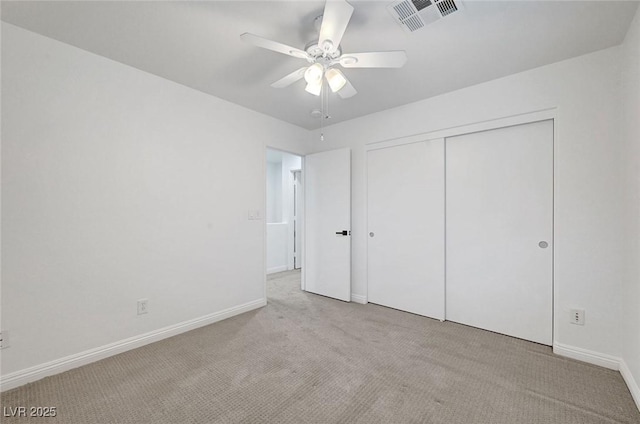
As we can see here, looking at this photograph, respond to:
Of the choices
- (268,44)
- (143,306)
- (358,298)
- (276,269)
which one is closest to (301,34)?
(268,44)

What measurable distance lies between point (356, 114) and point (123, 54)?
7.92 feet

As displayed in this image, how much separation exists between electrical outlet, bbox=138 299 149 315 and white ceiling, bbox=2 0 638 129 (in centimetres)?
204

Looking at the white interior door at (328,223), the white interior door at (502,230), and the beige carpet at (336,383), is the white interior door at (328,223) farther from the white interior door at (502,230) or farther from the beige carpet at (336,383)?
the white interior door at (502,230)

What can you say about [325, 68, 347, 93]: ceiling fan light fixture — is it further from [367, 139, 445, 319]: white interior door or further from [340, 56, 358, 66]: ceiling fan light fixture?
[367, 139, 445, 319]: white interior door

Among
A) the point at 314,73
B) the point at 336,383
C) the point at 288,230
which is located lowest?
the point at 336,383

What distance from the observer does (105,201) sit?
2242 millimetres

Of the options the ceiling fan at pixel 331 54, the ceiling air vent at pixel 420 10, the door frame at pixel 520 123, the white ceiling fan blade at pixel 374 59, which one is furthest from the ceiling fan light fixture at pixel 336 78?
the door frame at pixel 520 123

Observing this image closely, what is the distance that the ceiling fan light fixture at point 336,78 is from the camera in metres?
1.97

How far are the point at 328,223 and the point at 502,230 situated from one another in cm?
202

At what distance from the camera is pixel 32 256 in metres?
1.92

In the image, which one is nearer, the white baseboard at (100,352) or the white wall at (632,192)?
the white wall at (632,192)

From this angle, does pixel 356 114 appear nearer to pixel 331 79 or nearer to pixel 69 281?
pixel 331 79

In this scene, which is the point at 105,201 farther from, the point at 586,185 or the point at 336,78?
the point at 586,185

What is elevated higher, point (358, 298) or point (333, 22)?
point (333, 22)
